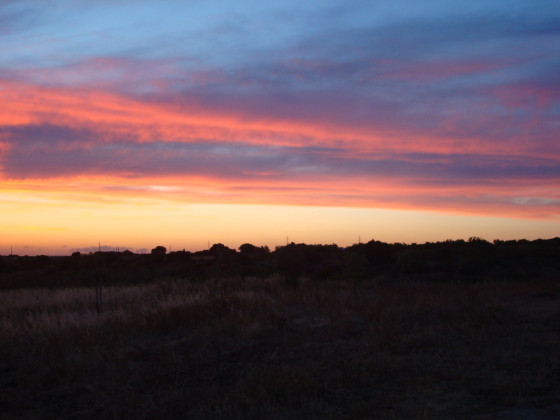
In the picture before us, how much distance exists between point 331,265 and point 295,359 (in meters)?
32.3

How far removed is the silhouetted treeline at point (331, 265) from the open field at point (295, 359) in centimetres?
965

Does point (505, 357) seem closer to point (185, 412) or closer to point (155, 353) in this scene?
point (185, 412)

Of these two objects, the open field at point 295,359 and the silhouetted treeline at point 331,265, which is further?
the silhouetted treeline at point 331,265

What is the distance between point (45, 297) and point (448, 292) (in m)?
17.7

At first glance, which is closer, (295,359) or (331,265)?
(295,359)

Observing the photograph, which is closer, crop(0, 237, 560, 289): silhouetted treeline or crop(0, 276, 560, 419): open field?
crop(0, 276, 560, 419): open field

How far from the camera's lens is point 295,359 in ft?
35.7

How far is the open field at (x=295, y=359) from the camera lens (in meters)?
8.14

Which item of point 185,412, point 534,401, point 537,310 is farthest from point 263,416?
point 537,310

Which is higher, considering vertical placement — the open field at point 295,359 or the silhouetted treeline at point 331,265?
the silhouetted treeline at point 331,265

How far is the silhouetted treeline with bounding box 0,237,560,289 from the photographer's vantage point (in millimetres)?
32562

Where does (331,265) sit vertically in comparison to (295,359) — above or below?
above

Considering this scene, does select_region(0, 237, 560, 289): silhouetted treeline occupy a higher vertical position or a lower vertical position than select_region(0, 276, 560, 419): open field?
higher

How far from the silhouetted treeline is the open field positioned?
9652mm
